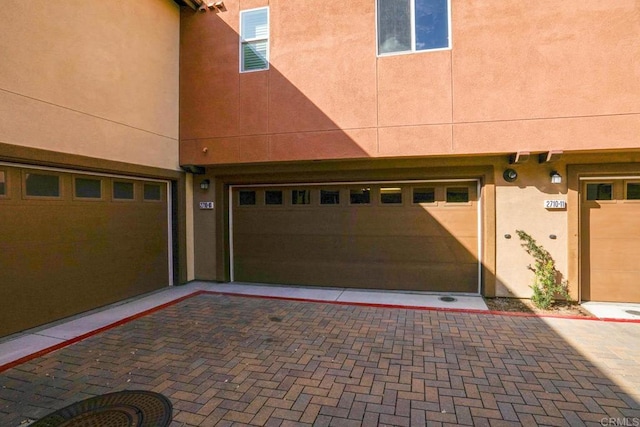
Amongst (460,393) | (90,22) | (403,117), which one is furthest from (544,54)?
(90,22)

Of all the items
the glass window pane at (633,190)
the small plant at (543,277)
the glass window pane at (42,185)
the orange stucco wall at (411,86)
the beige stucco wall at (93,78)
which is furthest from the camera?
the glass window pane at (633,190)

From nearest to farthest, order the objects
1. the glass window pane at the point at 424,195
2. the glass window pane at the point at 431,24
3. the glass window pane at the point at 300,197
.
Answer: the glass window pane at the point at 431,24, the glass window pane at the point at 424,195, the glass window pane at the point at 300,197

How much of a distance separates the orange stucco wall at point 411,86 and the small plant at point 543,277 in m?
1.78

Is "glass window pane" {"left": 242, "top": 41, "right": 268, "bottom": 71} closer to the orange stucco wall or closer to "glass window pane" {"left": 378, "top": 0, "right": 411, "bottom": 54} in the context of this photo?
the orange stucco wall

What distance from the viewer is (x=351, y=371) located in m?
3.78

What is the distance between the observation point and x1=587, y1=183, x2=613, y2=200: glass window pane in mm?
6109

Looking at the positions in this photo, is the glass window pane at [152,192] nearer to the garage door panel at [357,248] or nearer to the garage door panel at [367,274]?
the garage door panel at [357,248]

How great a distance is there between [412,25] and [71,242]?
709cm

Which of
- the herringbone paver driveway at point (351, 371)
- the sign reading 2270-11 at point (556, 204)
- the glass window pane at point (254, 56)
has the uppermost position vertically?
the glass window pane at point (254, 56)

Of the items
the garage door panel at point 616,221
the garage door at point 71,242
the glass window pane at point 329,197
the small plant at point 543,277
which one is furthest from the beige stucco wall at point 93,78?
the garage door panel at point 616,221

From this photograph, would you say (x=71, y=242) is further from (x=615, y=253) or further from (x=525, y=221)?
(x=615, y=253)

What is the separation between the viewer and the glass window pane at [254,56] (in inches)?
279

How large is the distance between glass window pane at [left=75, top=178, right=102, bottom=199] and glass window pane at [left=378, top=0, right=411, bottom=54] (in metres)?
5.75

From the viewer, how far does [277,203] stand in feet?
25.6
